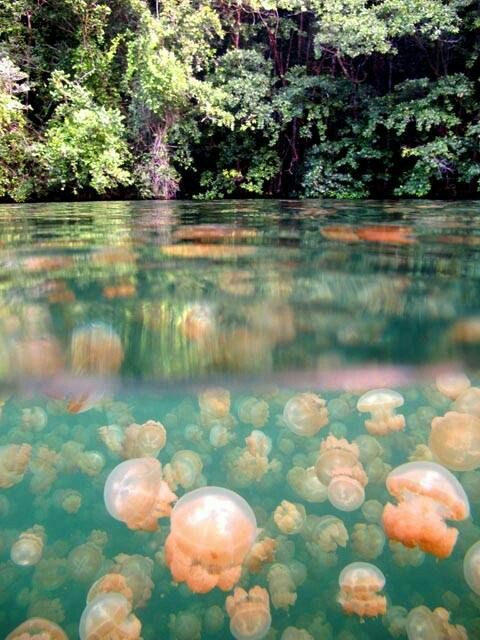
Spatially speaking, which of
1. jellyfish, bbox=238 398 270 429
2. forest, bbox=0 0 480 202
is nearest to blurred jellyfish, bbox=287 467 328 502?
jellyfish, bbox=238 398 270 429

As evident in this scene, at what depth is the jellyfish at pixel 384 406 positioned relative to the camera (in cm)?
104

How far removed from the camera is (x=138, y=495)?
84 centimetres

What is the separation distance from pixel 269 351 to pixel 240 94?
27.0 feet

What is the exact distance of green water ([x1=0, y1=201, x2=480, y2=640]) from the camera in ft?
2.34

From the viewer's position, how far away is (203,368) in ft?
3.51

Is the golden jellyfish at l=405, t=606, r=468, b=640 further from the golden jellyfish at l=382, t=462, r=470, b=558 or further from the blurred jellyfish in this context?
the blurred jellyfish

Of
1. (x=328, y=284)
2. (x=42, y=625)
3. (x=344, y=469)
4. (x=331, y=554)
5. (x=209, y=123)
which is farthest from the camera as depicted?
(x=209, y=123)

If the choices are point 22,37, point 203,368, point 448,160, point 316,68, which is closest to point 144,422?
point 203,368

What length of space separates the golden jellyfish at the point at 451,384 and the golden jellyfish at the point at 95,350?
2.37 feet

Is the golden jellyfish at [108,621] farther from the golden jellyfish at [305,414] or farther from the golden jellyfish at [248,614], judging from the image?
the golden jellyfish at [305,414]

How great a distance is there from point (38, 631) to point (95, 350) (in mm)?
612

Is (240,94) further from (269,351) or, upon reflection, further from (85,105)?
(269,351)

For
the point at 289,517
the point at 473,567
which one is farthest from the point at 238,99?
the point at 473,567

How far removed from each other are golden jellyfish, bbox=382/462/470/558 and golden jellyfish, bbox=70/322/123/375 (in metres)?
0.63
